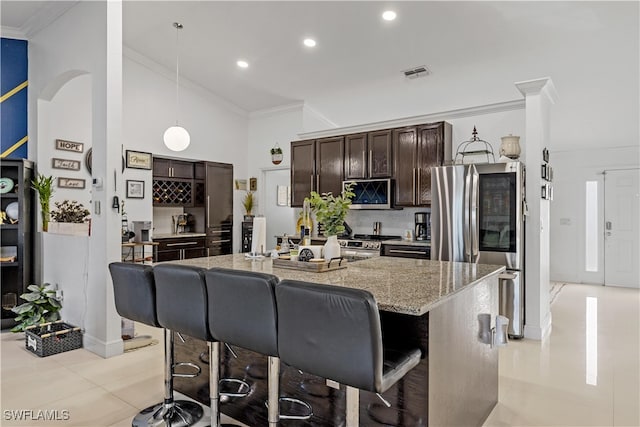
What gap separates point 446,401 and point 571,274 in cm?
656

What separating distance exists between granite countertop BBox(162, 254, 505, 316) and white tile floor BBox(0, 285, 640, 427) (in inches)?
37.7

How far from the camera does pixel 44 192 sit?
14.1ft

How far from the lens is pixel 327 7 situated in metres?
4.30

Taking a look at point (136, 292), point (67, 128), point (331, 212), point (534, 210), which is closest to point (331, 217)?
point (331, 212)

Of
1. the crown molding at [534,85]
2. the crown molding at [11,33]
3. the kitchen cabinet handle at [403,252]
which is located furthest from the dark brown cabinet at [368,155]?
the crown molding at [11,33]

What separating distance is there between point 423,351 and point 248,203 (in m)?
6.15

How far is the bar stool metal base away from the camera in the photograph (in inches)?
90.0

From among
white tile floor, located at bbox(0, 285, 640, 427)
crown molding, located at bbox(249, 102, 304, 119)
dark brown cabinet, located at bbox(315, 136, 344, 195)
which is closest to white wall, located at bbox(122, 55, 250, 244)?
crown molding, located at bbox(249, 102, 304, 119)

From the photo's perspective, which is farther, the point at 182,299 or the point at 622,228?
the point at 622,228

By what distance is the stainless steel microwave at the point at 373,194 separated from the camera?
17.1ft

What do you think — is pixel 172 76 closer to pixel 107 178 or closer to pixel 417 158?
pixel 107 178

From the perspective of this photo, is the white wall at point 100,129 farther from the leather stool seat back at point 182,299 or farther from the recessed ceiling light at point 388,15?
the recessed ceiling light at point 388,15

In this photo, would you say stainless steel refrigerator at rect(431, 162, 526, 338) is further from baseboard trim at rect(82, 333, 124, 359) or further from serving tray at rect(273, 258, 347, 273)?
baseboard trim at rect(82, 333, 124, 359)

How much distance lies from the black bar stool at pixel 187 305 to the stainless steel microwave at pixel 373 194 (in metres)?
3.57
